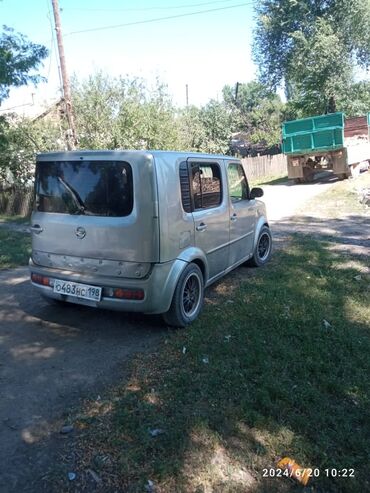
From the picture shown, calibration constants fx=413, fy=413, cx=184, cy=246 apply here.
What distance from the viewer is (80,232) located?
401 centimetres

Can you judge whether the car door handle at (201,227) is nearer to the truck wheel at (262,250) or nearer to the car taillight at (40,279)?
the car taillight at (40,279)

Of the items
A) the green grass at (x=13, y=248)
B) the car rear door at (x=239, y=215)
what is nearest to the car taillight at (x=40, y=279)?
the car rear door at (x=239, y=215)

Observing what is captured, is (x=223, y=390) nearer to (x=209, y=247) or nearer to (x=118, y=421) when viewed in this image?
(x=118, y=421)

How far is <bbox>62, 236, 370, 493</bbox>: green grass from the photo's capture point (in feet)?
8.06

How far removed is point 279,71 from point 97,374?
29.2 meters

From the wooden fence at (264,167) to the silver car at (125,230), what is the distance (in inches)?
776

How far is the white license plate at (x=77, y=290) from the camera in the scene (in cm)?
402

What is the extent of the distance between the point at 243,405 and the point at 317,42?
87.4 ft

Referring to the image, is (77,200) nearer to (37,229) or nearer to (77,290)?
(37,229)

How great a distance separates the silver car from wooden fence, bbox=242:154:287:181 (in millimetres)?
19701

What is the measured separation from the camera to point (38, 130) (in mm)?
15203

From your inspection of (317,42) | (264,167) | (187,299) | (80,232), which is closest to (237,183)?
(187,299)

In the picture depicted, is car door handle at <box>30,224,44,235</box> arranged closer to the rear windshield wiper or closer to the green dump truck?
the rear windshield wiper

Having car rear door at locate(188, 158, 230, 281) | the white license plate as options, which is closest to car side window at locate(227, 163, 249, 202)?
car rear door at locate(188, 158, 230, 281)
